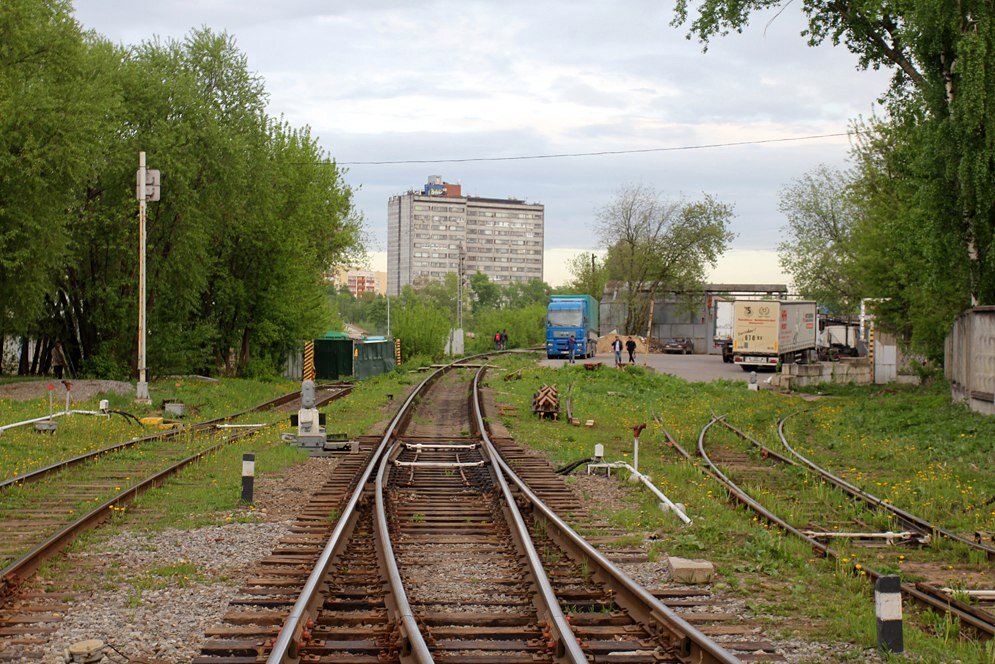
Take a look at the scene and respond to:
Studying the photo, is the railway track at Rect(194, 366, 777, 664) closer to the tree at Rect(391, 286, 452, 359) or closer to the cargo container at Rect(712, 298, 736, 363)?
the tree at Rect(391, 286, 452, 359)

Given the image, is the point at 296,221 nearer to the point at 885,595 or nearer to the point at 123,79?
the point at 123,79

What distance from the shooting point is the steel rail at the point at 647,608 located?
6198 millimetres

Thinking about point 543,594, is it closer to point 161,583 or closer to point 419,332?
point 161,583

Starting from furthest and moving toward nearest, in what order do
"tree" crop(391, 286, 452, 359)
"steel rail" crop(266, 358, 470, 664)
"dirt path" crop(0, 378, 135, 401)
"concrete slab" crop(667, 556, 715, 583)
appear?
"tree" crop(391, 286, 452, 359) → "dirt path" crop(0, 378, 135, 401) → "concrete slab" crop(667, 556, 715, 583) → "steel rail" crop(266, 358, 470, 664)

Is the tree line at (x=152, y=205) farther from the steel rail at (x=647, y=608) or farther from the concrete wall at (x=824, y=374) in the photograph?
the steel rail at (x=647, y=608)

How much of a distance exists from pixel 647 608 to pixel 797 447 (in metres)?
14.3

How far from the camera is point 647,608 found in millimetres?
7297

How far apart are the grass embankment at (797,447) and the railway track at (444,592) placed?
1.07m

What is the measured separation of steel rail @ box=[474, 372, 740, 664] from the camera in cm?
620

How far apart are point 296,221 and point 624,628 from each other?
36.3 metres

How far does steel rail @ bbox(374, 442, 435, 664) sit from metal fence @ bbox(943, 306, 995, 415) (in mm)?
16153

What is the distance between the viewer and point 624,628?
704 cm

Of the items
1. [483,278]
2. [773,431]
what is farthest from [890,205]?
[483,278]

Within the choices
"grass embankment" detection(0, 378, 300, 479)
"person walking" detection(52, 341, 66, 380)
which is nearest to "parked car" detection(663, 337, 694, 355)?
"grass embankment" detection(0, 378, 300, 479)
